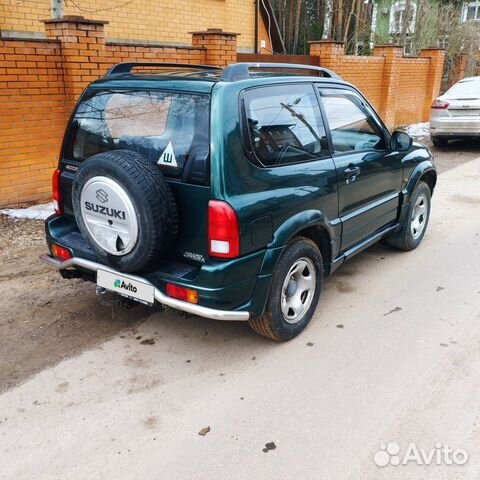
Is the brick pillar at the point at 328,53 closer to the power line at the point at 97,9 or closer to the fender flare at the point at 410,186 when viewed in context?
the power line at the point at 97,9

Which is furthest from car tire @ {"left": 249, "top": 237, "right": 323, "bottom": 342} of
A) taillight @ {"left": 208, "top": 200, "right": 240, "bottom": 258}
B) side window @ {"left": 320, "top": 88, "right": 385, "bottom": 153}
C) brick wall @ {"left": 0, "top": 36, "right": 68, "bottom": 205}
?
brick wall @ {"left": 0, "top": 36, "right": 68, "bottom": 205}

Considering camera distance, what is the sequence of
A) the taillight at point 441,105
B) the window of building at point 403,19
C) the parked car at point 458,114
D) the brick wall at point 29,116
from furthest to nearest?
the window of building at point 403,19
the taillight at point 441,105
the parked car at point 458,114
the brick wall at point 29,116

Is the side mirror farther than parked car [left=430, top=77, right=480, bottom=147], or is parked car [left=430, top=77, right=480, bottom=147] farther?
parked car [left=430, top=77, right=480, bottom=147]

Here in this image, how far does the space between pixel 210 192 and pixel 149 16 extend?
26.7 ft

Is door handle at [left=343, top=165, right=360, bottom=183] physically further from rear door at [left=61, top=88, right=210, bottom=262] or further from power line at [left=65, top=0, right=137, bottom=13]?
power line at [left=65, top=0, right=137, bottom=13]

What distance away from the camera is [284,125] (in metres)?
3.36


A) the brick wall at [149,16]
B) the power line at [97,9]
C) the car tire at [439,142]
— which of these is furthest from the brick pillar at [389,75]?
the power line at [97,9]

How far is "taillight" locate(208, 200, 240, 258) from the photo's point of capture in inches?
111

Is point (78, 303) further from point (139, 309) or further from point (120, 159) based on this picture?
point (120, 159)

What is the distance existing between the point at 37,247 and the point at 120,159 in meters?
2.73

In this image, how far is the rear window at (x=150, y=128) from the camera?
2914 millimetres

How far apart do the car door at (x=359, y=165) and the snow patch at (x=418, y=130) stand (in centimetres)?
976

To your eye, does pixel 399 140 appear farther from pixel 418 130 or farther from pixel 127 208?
pixel 418 130

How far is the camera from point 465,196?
7762mm
